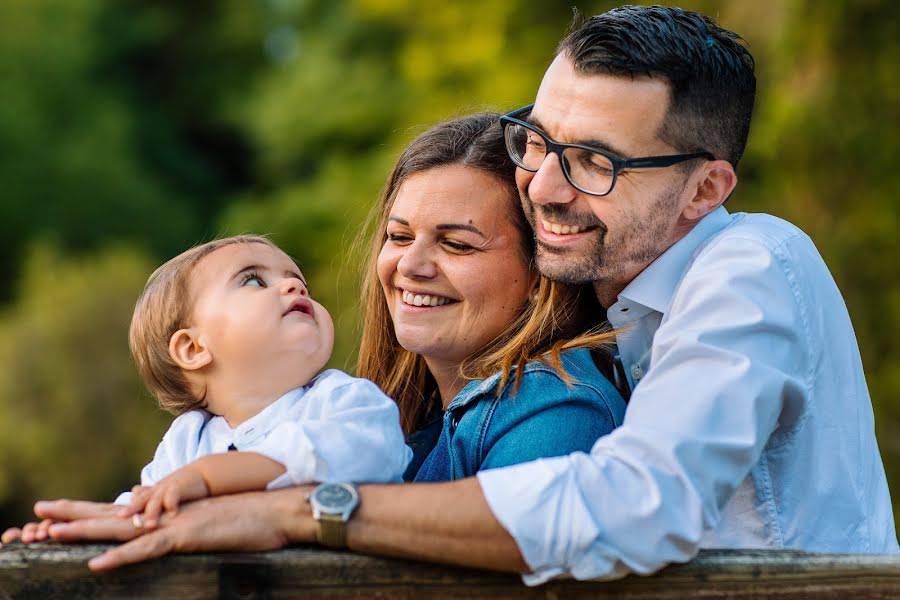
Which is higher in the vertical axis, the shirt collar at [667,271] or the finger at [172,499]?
the shirt collar at [667,271]

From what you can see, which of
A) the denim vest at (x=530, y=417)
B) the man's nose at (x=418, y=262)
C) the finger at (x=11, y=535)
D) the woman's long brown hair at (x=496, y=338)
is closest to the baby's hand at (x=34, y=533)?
the finger at (x=11, y=535)

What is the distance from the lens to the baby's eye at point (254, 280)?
2918 millimetres

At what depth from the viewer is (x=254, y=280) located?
2.93 metres

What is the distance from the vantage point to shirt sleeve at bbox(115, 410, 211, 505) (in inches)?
108

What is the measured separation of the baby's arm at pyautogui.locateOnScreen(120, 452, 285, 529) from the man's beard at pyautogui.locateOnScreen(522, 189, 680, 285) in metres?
0.94

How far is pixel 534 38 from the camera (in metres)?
16.1

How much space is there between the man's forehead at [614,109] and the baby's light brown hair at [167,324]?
2.85 feet

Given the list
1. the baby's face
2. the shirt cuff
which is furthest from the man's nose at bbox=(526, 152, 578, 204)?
the shirt cuff

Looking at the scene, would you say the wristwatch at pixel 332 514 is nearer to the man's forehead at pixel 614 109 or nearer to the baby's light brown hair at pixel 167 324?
the baby's light brown hair at pixel 167 324

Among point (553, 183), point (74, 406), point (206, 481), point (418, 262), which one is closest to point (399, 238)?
point (418, 262)

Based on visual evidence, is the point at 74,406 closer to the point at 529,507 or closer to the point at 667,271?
the point at 667,271

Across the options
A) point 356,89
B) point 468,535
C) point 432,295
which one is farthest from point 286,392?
point 356,89

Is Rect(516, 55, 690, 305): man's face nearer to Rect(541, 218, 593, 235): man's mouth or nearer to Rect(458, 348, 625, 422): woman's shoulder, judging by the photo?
Rect(541, 218, 593, 235): man's mouth

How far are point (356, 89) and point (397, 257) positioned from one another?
20.5 metres
